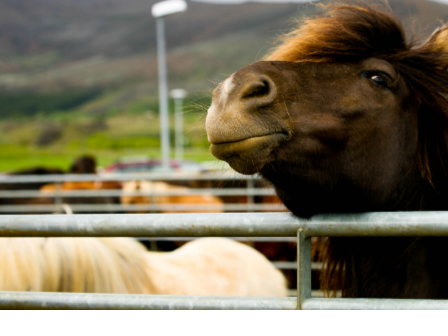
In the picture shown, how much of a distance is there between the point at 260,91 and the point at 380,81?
56cm

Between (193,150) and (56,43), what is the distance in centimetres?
15258

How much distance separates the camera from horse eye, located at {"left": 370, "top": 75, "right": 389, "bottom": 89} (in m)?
1.44

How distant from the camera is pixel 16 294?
45.8 inches

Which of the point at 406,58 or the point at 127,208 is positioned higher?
the point at 406,58

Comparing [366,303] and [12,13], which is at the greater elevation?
[12,13]

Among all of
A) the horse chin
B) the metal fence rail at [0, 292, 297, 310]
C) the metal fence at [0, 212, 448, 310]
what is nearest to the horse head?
the horse chin

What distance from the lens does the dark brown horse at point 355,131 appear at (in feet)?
3.93

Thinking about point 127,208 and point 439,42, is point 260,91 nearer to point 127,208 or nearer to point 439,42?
point 439,42

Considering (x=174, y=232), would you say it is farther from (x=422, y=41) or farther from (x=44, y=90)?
(x=44, y=90)

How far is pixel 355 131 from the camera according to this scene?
1361 mm

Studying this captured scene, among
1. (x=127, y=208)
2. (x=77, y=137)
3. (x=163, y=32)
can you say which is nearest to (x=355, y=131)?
(x=127, y=208)

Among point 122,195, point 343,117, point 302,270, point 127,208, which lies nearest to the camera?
point 302,270

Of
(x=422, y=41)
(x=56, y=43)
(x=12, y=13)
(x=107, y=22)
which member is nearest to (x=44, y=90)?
(x=56, y=43)

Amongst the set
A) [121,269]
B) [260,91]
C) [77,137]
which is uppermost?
[260,91]
